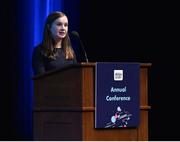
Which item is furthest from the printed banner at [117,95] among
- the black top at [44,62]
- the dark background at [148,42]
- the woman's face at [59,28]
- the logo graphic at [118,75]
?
the dark background at [148,42]

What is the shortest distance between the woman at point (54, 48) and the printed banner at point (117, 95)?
65cm

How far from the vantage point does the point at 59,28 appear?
4.40 metres

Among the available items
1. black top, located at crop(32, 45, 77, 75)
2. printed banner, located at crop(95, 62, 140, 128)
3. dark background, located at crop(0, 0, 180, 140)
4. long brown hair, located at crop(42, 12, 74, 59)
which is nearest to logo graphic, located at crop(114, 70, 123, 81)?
printed banner, located at crop(95, 62, 140, 128)

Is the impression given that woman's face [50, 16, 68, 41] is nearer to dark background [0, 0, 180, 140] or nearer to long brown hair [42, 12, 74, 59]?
long brown hair [42, 12, 74, 59]

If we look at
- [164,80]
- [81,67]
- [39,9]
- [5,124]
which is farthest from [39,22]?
[81,67]

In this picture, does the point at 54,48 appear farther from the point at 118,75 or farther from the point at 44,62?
the point at 118,75

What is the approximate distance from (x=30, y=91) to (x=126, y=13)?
137 cm

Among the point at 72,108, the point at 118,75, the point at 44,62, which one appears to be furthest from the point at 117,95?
the point at 44,62

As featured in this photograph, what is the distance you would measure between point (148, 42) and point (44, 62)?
Result: 96.6 inches

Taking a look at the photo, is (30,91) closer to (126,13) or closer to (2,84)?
(2,84)

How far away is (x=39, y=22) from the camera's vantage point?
245 inches

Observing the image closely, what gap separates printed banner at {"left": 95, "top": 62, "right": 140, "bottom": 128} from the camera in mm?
3784

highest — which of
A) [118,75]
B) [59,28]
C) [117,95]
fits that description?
[59,28]

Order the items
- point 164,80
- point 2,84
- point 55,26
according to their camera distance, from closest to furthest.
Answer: point 55,26 → point 2,84 → point 164,80
